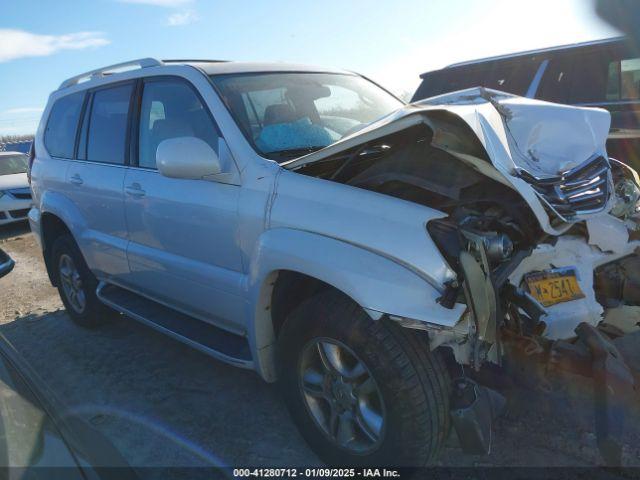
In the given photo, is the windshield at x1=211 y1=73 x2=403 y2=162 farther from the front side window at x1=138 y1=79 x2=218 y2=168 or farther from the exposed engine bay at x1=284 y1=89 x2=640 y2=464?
the exposed engine bay at x1=284 y1=89 x2=640 y2=464

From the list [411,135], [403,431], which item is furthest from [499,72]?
[403,431]

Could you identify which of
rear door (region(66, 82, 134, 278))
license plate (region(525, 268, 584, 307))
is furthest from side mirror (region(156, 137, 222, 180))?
license plate (region(525, 268, 584, 307))

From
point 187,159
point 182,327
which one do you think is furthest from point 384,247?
point 182,327

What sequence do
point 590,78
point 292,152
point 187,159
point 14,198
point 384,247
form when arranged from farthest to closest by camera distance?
point 14,198
point 590,78
point 292,152
point 187,159
point 384,247

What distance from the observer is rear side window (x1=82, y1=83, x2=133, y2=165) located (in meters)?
3.70

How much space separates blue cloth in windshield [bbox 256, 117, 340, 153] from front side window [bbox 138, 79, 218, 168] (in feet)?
1.00

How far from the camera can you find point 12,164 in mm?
11562

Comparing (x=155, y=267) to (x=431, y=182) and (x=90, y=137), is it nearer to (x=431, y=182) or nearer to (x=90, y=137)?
(x=90, y=137)

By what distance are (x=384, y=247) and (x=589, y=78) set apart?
5037 millimetres

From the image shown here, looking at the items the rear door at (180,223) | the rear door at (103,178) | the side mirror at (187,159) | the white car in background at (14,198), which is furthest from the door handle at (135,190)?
the white car in background at (14,198)

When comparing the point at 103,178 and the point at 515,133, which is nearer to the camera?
the point at 515,133

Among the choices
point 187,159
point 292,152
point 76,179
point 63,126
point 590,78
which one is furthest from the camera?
point 590,78

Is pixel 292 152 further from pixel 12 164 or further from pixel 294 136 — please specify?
pixel 12 164

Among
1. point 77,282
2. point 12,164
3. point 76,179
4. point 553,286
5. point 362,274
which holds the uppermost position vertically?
point 76,179
